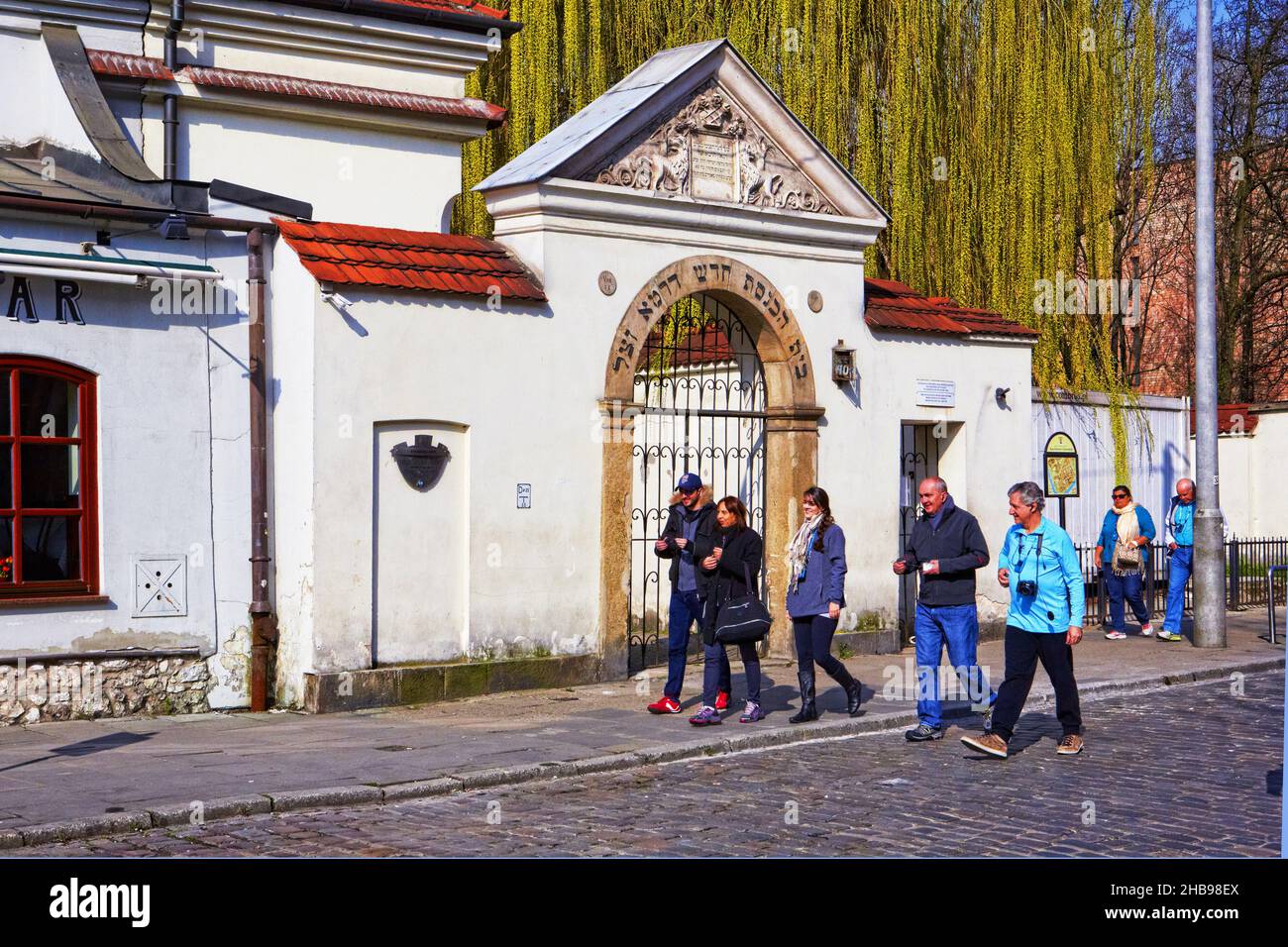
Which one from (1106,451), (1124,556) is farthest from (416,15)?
(1106,451)

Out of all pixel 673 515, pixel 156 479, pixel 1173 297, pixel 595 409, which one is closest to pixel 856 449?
pixel 595 409

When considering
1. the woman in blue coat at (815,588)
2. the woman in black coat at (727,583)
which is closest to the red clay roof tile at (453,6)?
the woman in black coat at (727,583)

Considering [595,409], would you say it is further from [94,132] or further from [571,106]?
[571,106]

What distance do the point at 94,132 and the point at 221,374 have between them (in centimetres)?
261

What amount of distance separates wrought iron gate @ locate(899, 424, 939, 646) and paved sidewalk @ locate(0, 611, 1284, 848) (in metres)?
2.65

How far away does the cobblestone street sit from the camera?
329 inches

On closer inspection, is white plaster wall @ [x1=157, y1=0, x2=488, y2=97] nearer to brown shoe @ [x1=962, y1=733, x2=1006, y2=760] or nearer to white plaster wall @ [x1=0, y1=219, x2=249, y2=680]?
white plaster wall @ [x1=0, y1=219, x2=249, y2=680]

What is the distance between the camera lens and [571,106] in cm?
2012

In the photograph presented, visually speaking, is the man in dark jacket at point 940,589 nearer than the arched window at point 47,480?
Yes

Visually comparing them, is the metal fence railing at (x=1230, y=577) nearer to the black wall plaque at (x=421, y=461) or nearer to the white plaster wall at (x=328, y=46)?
the black wall plaque at (x=421, y=461)

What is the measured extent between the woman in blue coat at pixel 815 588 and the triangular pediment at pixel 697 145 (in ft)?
13.7

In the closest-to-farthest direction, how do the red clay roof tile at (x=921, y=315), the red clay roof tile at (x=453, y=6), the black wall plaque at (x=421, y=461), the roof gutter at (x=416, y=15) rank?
the black wall plaque at (x=421, y=461) → the roof gutter at (x=416, y=15) → the red clay roof tile at (x=453, y=6) → the red clay roof tile at (x=921, y=315)

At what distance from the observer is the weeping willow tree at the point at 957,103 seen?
20.3 metres

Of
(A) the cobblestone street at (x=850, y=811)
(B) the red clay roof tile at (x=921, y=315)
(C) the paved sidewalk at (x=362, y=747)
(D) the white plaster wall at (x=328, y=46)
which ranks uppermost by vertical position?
(D) the white plaster wall at (x=328, y=46)
